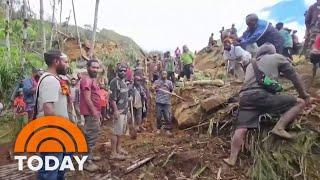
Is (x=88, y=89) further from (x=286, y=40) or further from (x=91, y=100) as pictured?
(x=286, y=40)

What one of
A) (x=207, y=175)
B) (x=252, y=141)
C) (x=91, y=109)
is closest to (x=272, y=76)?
(x=252, y=141)

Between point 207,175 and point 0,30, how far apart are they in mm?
13163

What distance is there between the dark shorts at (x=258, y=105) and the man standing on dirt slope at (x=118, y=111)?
2079 millimetres

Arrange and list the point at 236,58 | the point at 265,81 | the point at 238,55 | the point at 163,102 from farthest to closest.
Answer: the point at 163,102 < the point at 236,58 < the point at 238,55 < the point at 265,81

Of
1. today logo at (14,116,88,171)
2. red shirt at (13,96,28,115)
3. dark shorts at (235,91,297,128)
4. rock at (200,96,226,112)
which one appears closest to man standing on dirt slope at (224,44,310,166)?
dark shorts at (235,91,297,128)

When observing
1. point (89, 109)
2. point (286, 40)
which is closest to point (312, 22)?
point (286, 40)

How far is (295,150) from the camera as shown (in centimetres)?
602

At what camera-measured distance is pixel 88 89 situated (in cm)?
654

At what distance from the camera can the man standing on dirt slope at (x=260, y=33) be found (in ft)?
25.7

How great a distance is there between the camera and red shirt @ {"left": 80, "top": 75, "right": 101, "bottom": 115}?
6548 millimetres

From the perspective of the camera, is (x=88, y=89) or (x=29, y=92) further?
(x=29, y=92)

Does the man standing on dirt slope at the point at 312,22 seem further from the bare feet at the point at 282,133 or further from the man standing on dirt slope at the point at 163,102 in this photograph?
the bare feet at the point at 282,133

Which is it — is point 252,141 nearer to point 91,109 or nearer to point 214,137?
point 214,137

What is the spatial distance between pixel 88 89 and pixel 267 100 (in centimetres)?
259
